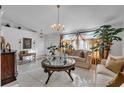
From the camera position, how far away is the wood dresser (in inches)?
118

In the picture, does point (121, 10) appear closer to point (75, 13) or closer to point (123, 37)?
point (123, 37)

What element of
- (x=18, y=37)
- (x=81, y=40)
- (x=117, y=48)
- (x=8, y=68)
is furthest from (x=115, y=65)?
(x=18, y=37)

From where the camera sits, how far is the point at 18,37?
6.81 metres

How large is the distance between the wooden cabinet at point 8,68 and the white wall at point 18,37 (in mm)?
3003

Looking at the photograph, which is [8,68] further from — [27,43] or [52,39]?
[52,39]

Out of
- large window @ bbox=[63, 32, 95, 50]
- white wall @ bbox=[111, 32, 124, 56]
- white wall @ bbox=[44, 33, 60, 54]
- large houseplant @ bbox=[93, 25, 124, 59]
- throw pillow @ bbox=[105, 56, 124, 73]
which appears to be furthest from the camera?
white wall @ bbox=[44, 33, 60, 54]

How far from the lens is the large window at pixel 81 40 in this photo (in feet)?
20.2

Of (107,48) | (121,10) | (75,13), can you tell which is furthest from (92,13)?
(107,48)

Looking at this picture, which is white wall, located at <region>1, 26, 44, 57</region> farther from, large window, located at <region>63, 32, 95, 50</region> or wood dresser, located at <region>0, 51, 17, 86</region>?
wood dresser, located at <region>0, 51, 17, 86</region>

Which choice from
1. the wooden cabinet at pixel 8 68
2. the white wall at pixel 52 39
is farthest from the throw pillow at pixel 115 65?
the white wall at pixel 52 39

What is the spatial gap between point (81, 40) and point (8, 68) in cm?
457

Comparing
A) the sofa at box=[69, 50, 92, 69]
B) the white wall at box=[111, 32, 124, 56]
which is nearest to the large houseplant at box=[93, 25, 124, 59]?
the white wall at box=[111, 32, 124, 56]

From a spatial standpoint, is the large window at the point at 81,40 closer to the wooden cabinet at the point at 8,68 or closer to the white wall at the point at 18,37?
the white wall at the point at 18,37
